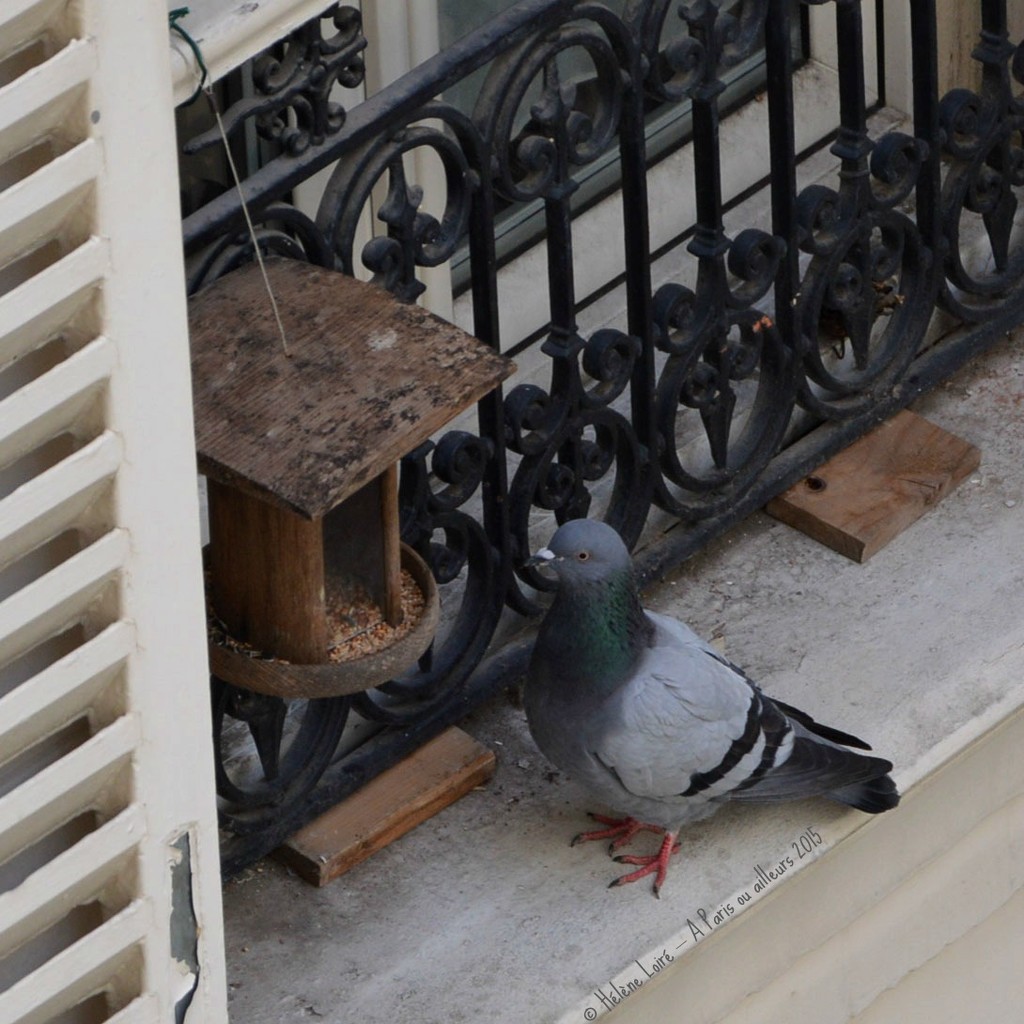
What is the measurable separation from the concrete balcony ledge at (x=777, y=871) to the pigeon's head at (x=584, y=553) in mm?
461

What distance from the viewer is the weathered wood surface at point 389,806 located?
307 centimetres

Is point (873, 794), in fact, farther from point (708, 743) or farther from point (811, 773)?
point (708, 743)

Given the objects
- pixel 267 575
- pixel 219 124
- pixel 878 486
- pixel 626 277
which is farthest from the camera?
pixel 878 486

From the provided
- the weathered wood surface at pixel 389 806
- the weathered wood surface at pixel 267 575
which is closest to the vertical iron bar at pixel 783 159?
the weathered wood surface at pixel 389 806

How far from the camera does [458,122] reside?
9.07ft

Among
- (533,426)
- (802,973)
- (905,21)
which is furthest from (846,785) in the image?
(905,21)

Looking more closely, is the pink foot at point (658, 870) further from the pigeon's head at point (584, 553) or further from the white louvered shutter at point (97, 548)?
the white louvered shutter at point (97, 548)

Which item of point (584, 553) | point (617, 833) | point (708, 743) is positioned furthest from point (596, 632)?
point (617, 833)

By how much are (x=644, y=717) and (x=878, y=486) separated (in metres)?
0.87

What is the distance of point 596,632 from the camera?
9.70 feet

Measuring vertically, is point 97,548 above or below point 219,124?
below

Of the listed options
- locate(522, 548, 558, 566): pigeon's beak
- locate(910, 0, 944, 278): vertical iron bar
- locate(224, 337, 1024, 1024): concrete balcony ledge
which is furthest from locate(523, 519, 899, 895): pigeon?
locate(910, 0, 944, 278): vertical iron bar

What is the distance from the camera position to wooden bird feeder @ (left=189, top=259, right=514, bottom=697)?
2.34 metres

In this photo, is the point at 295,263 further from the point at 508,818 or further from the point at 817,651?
the point at 817,651
